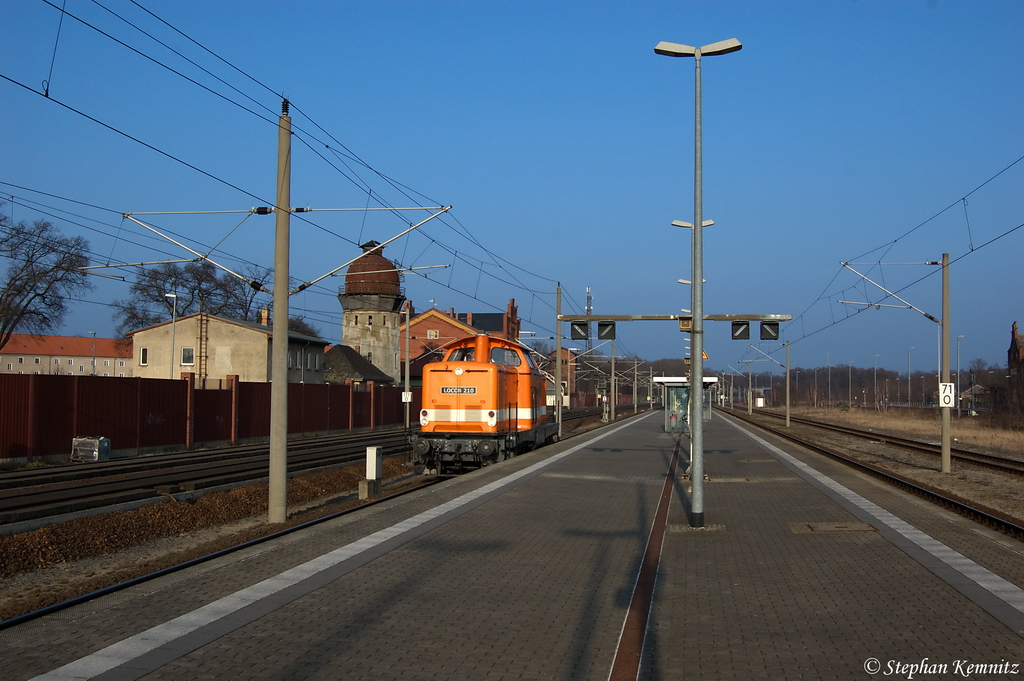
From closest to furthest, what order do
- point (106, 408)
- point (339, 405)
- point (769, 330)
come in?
point (769, 330), point (106, 408), point (339, 405)

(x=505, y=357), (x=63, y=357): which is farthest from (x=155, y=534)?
(x=63, y=357)

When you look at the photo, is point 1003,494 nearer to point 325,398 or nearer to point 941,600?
point 941,600

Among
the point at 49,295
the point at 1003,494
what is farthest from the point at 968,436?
the point at 49,295

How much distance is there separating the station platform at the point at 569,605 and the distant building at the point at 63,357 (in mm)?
97075

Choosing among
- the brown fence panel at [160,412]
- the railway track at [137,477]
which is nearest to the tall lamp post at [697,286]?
the railway track at [137,477]

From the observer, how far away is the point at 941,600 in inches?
302

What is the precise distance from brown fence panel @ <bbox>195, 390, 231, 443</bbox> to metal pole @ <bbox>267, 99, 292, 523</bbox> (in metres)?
19.8

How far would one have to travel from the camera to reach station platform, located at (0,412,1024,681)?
5988 mm

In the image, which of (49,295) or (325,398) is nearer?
(325,398)

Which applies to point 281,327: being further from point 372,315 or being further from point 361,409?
point 372,315

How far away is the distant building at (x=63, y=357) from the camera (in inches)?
3861

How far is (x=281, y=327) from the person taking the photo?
43.9 feet

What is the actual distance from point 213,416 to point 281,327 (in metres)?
21.2

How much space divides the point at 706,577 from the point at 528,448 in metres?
18.2
